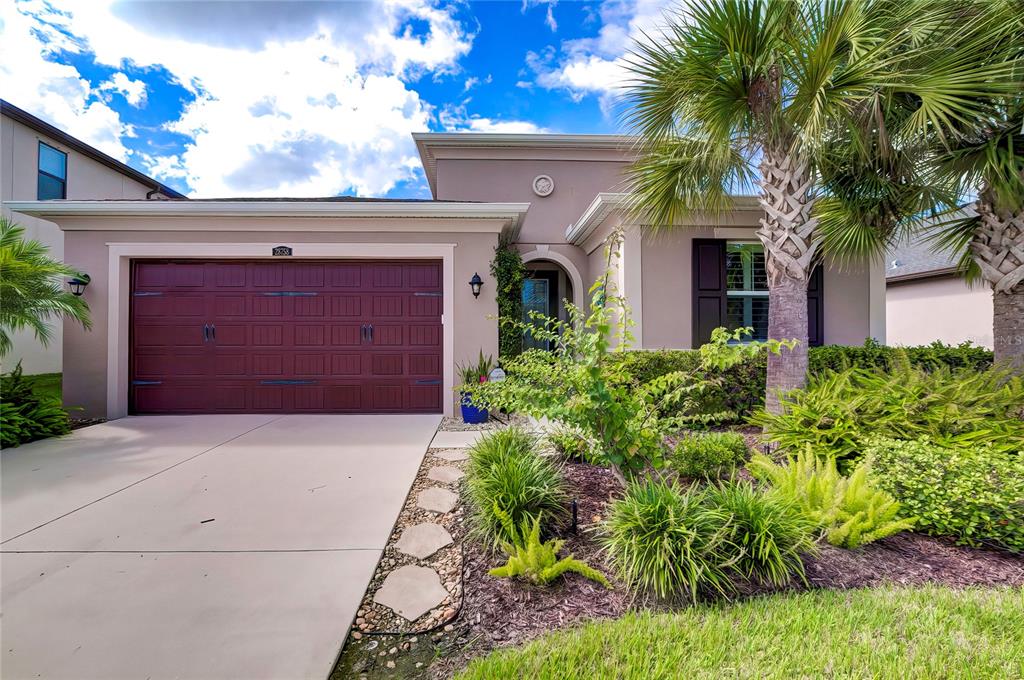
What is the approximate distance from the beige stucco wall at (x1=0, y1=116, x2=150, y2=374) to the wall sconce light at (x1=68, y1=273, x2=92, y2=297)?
3183 mm

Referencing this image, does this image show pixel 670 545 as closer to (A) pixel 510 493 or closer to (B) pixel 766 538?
(B) pixel 766 538

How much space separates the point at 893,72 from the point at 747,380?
3.61 meters

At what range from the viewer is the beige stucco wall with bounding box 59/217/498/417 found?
22.0ft

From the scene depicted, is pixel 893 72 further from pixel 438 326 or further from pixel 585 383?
pixel 438 326

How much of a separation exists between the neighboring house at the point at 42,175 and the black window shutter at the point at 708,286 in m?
12.5

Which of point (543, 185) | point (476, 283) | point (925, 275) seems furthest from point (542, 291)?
point (925, 275)

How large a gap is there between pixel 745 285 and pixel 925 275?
8.67m

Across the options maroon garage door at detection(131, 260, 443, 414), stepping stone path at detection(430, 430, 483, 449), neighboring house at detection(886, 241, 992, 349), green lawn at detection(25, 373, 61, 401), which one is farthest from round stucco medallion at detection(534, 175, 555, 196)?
green lawn at detection(25, 373, 61, 401)

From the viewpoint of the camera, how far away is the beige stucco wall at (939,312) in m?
10.6

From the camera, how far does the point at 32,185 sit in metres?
9.91

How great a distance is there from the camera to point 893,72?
3.93 metres

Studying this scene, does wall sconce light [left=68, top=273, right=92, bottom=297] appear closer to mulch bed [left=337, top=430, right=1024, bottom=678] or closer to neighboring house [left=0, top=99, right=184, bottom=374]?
neighboring house [left=0, top=99, right=184, bottom=374]

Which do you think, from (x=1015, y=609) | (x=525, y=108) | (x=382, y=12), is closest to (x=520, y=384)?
(x=1015, y=609)

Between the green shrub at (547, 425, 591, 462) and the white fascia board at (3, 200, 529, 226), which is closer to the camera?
the green shrub at (547, 425, 591, 462)
